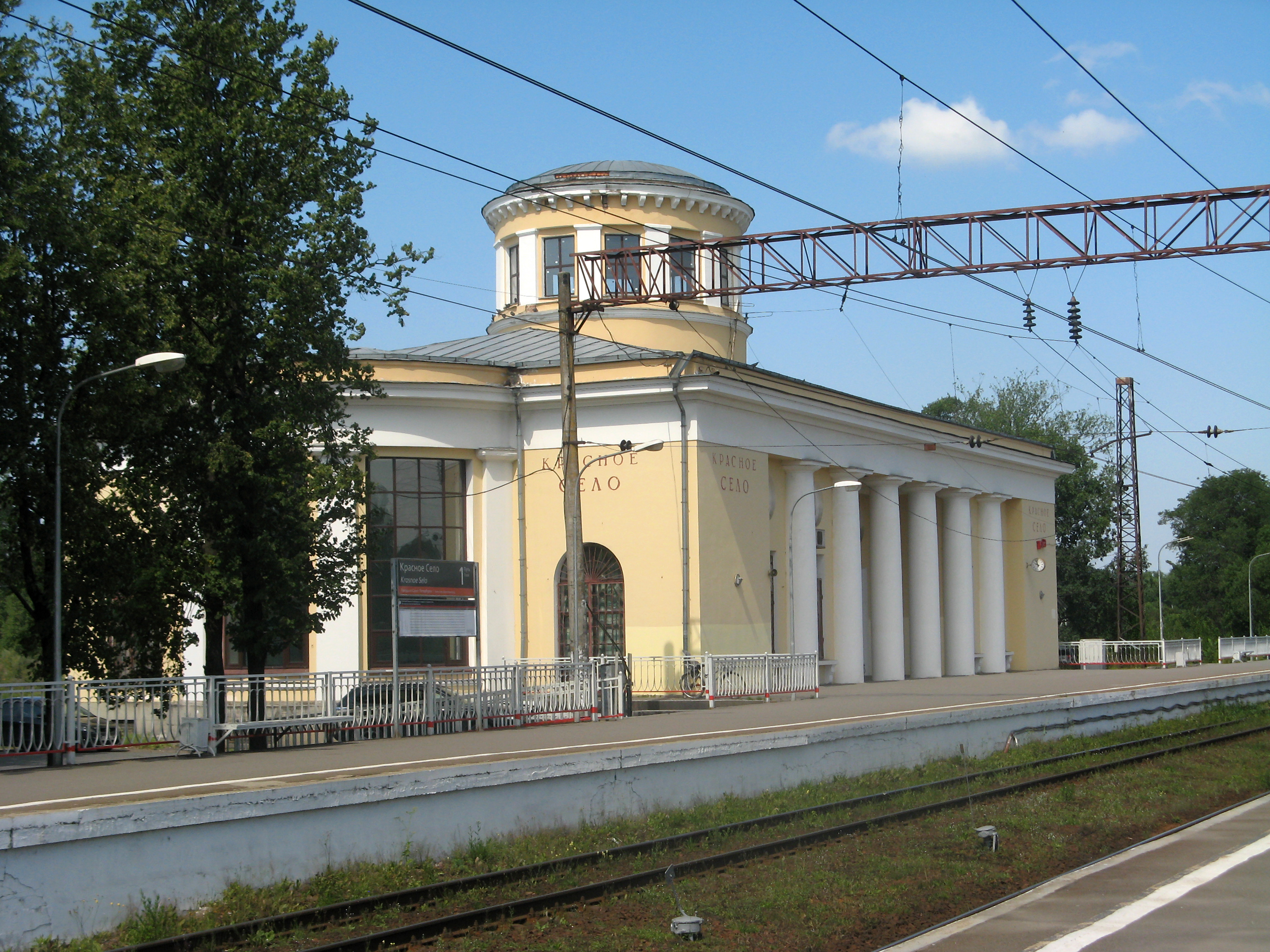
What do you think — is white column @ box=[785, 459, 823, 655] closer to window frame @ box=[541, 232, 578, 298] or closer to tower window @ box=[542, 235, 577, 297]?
window frame @ box=[541, 232, 578, 298]

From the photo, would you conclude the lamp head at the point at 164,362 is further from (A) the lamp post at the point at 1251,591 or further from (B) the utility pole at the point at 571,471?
(A) the lamp post at the point at 1251,591

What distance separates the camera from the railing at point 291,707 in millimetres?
17141

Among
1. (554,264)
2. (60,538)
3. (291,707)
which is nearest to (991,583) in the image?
(554,264)

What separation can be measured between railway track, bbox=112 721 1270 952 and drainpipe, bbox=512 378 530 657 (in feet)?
62.8

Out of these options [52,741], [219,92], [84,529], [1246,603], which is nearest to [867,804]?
[52,741]

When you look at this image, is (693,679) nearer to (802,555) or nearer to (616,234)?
(802,555)

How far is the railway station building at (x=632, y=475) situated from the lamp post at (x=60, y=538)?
11.3 meters

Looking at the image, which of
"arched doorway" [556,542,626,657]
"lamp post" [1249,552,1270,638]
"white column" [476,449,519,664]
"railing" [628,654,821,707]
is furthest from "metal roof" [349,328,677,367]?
"lamp post" [1249,552,1270,638]

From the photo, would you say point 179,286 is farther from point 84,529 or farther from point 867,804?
point 867,804

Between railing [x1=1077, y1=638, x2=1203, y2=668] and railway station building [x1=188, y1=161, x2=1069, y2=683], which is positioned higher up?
railway station building [x1=188, y1=161, x2=1069, y2=683]

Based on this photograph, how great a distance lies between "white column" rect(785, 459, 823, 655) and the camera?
37.1m

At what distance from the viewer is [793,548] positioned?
1481 inches

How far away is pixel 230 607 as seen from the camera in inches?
862

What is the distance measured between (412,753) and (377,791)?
190 inches
